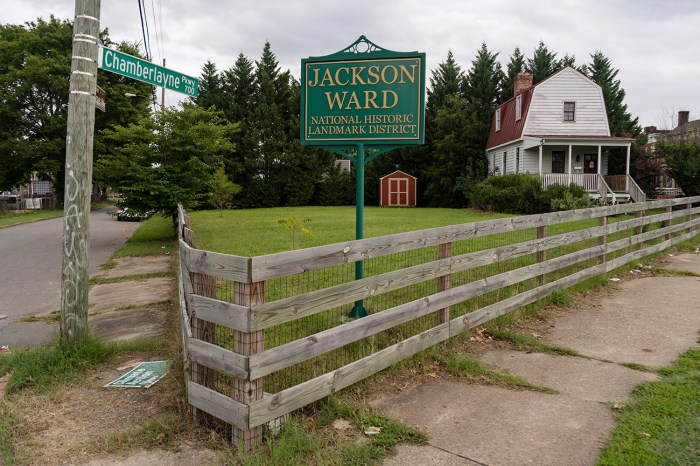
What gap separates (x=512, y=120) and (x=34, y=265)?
28.6 meters

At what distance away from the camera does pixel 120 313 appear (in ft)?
23.8

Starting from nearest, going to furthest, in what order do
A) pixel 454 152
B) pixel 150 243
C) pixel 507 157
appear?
1. pixel 150 243
2. pixel 507 157
3. pixel 454 152

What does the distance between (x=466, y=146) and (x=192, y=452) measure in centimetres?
3658

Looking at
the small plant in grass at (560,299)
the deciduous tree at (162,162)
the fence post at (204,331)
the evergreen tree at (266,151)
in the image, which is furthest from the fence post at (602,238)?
the evergreen tree at (266,151)

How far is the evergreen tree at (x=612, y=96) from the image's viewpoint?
42.9 m

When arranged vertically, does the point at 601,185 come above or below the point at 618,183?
below

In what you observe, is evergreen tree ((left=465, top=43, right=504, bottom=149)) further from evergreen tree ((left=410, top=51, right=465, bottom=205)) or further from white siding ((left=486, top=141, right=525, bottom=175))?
white siding ((left=486, top=141, right=525, bottom=175))

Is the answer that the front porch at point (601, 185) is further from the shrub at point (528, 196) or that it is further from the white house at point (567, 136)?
the shrub at point (528, 196)

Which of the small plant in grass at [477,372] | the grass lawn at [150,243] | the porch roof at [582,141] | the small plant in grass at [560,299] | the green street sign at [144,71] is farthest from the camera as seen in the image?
the porch roof at [582,141]

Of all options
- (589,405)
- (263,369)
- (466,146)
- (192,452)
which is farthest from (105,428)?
(466,146)

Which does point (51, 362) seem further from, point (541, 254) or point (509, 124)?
point (509, 124)

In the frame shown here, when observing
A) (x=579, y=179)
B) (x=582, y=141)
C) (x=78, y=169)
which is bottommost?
(x=78, y=169)

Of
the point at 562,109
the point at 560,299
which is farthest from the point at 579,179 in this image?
the point at 560,299

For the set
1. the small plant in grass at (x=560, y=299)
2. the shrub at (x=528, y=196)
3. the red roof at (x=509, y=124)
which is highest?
the red roof at (x=509, y=124)
